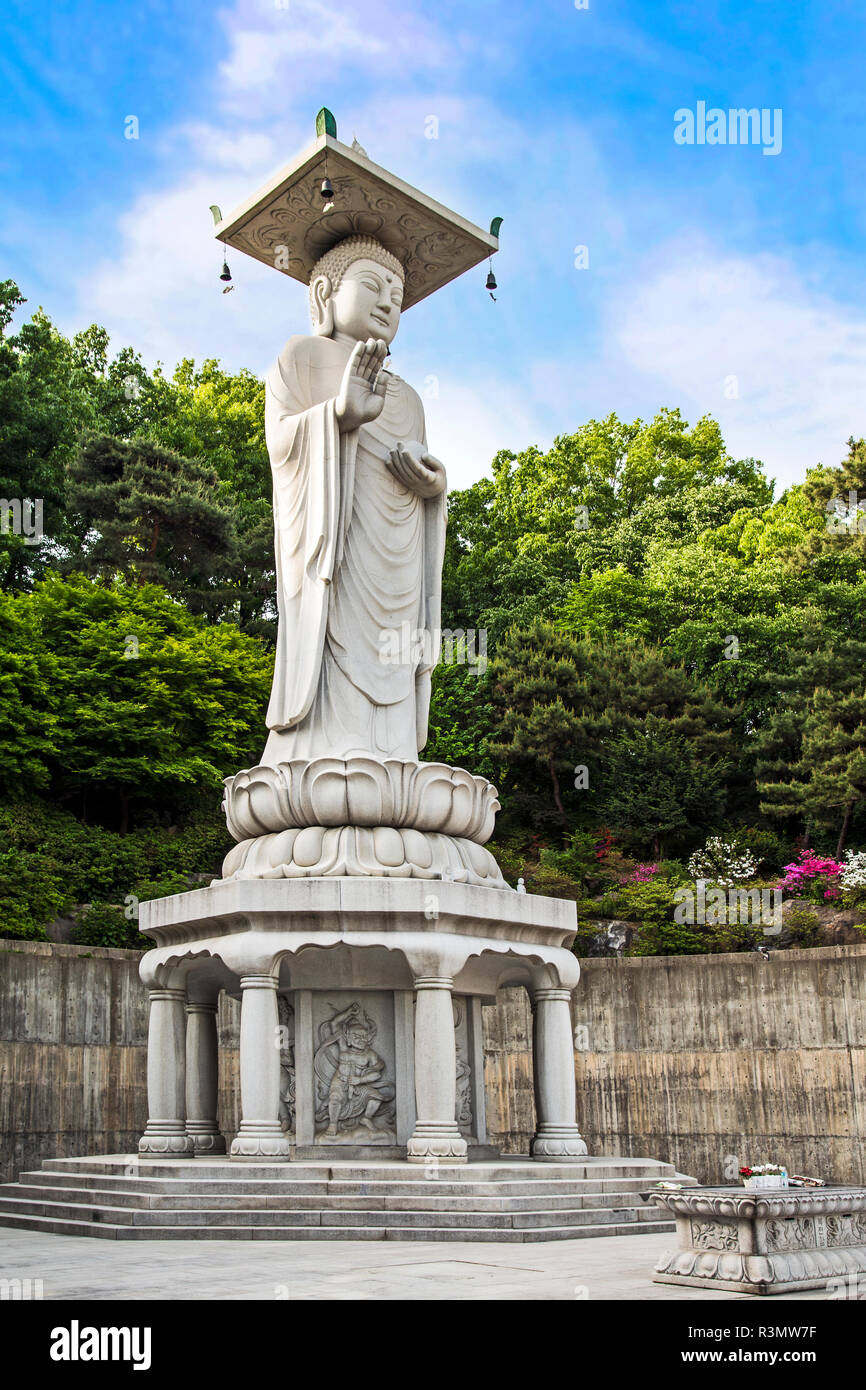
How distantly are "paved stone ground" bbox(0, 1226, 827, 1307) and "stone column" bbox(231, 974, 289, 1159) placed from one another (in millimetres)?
1340

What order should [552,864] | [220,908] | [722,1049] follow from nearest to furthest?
[220,908], [722,1049], [552,864]

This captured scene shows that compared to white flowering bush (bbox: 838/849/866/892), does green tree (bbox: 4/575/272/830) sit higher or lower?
higher

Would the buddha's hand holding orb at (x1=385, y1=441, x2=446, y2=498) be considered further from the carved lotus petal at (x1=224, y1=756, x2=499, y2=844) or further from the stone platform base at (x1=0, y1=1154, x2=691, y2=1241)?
the stone platform base at (x1=0, y1=1154, x2=691, y2=1241)

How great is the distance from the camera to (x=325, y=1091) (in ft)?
35.7

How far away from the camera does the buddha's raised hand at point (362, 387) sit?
11.9 meters

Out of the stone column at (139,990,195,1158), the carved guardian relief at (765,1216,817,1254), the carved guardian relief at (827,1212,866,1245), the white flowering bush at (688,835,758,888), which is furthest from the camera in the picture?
the white flowering bush at (688,835,758,888)

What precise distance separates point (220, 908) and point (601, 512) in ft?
97.2

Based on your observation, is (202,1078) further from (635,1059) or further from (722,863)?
(722,863)

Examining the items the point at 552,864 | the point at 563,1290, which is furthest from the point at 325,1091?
the point at 552,864

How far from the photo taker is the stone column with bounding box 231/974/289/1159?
10.0 meters

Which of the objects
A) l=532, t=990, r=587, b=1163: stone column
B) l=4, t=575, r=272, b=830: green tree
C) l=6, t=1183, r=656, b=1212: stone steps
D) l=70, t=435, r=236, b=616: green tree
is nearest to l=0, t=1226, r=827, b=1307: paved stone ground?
l=6, t=1183, r=656, b=1212: stone steps

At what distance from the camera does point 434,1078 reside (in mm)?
10133

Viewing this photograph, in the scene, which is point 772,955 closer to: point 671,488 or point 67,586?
point 67,586

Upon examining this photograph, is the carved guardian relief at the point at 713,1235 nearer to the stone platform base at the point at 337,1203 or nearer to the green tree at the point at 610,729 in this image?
the stone platform base at the point at 337,1203
